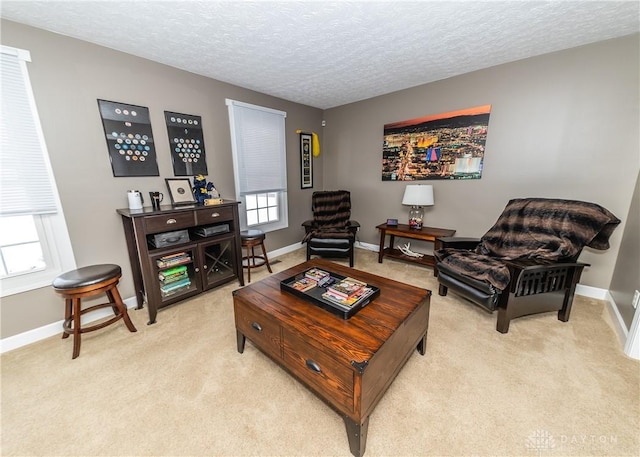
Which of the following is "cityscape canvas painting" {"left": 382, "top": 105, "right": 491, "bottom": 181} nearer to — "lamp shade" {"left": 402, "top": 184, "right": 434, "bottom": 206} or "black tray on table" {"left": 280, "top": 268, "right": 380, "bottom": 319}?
"lamp shade" {"left": 402, "top": 184, "right": 434, "bottom": 206}

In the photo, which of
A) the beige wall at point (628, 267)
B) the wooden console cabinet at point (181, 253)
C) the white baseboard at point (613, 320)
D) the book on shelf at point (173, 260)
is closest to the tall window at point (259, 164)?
the wooden console cabinet at point (181, 253)

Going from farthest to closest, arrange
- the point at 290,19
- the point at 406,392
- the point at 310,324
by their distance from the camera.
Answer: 1. the point at 290,19
2. the point at 406,392
3. the point at 310,324

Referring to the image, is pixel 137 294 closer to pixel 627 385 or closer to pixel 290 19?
pixel 290 19

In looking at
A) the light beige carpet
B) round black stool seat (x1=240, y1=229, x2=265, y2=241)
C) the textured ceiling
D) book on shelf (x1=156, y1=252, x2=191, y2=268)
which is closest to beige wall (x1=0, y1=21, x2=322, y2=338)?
the textured ceiling

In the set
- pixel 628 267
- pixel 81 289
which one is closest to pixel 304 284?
pixel 81 289

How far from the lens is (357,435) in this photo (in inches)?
42.4

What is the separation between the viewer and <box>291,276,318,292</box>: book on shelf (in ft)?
5.35

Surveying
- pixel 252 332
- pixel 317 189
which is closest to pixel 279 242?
pixel 317 189

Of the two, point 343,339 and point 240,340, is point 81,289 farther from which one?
point 343,339

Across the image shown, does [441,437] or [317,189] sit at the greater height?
[317,189]

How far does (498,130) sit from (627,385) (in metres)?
2.42

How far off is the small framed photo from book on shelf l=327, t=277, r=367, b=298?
183cm

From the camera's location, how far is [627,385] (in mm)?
1423

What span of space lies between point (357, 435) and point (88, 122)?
9.65ft
